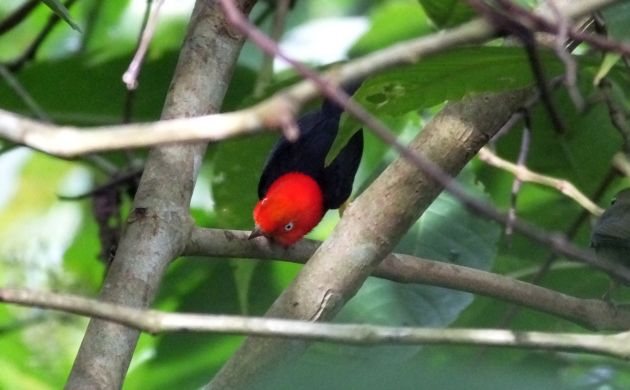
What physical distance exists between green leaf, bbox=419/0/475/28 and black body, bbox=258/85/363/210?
49.5 inches

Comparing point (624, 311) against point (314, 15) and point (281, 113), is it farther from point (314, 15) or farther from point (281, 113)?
point (314, 15)

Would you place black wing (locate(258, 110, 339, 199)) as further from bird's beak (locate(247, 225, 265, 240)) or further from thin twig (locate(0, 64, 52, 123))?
thin twig (locate(0, 64, 52, 123))

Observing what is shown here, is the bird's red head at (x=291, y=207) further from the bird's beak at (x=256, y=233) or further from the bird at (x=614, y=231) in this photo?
the bird at (x=614, y=231)

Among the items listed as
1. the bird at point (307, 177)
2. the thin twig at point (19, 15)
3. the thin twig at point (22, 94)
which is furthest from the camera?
the bird at point (307, 177)

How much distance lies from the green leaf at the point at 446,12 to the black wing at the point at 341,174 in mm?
1019

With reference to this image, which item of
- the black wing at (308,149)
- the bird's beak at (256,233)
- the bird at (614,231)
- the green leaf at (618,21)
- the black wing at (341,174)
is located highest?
the black wing at (308,149)

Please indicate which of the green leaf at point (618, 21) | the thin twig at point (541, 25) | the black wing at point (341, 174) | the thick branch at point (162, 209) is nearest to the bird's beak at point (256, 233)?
the thick branch at point (162, 209)

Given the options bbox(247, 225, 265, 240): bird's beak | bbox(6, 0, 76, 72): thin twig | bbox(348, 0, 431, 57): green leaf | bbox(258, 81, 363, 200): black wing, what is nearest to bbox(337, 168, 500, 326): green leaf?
bbox(247, 225, 265, 240): bird's beak

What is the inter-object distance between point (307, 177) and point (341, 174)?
29 cm

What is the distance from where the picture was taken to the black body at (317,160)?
8.59 ft

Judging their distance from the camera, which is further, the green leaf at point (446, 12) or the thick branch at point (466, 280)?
the thick branch at point (466, 280)

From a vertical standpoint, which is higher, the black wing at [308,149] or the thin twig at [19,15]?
the thin twig at [19,15]

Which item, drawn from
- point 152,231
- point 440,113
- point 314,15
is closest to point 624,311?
point 440,113

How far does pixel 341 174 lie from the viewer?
2.58m
